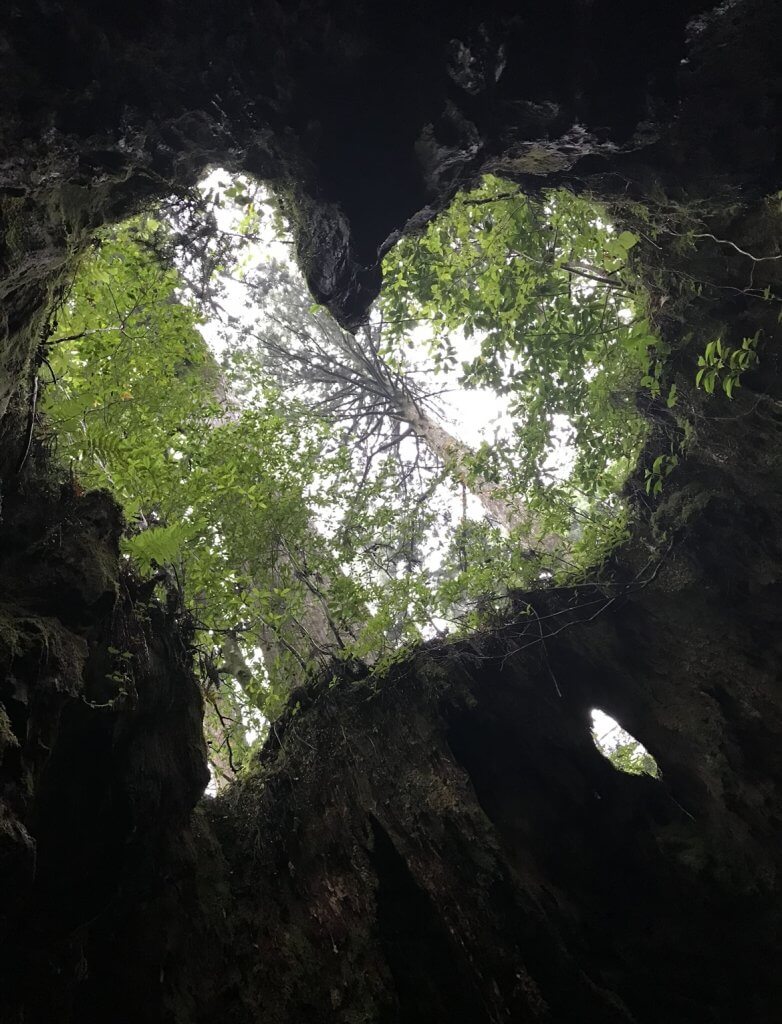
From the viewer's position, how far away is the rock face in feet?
12.5

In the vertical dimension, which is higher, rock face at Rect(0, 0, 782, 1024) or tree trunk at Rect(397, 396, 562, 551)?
tree trunk at Rect(397, 396, 562, 551)

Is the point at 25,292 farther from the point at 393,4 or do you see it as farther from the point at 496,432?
the point at 496,432

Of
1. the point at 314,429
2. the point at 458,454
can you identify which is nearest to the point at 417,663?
the point at 314,429

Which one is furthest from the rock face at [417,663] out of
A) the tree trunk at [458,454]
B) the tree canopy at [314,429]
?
the tree trunk at [458,454]

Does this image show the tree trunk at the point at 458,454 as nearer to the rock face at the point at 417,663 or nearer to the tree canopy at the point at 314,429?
the tree canopy at the point at 314,429

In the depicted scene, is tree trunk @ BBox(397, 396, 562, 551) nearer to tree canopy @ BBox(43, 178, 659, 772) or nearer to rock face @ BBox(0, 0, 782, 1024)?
tree canopy @ BBox(43, 178, 659, 772)

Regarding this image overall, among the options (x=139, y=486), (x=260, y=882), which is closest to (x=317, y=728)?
(x=260, y=882)

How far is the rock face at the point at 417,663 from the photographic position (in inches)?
150

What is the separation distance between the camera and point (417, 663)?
21.9 ft

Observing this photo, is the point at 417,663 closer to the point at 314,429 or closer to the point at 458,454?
the point at 314,429

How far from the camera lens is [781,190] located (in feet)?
16.4

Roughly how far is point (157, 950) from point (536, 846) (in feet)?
11.4

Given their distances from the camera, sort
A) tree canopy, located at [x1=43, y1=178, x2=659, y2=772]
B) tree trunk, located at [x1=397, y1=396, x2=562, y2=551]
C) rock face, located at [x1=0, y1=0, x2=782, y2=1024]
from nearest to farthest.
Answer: rock face, located at [x1=0, y1=0, x2=782, y2=1024] < tree canopy, located at [x1=43, y1=178, x2=659, y2=772] < tree trunk, located at [x1=397, y1=396, x2=562, y2=551]

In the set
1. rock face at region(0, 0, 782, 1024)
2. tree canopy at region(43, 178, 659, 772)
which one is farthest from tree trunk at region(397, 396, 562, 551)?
rock face at region(0, 0, 782, 1024)
